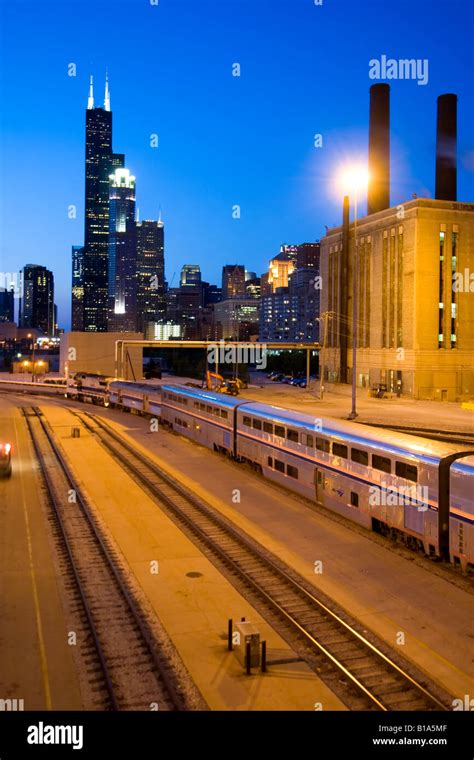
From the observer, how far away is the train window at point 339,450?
19625mm

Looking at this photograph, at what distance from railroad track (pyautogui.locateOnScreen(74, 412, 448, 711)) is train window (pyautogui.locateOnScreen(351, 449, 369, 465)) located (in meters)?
3.81

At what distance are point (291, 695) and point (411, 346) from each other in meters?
60.2

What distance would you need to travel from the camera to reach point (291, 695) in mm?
9844

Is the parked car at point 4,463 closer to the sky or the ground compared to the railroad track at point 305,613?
closer to the sky

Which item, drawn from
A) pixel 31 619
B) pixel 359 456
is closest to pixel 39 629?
pixel 31 619

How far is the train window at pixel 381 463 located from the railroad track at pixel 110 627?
743 cm

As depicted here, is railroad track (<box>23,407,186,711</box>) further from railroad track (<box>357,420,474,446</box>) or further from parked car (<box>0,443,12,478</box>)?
railroad track (<box>357,420,474,446</box>)

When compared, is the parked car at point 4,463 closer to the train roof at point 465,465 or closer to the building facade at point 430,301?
the train roof at point 465,465

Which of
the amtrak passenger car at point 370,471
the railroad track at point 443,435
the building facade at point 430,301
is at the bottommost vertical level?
the railroad track at point 443,435

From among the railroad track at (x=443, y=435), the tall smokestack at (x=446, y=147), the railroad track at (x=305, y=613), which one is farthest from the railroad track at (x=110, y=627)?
the tall smokestack at (x=446, y=147)

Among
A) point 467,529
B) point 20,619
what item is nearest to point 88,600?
point 20,619

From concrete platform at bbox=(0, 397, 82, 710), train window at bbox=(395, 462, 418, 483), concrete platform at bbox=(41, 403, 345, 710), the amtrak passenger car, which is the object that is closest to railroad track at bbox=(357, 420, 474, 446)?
the amtrak passenger car
